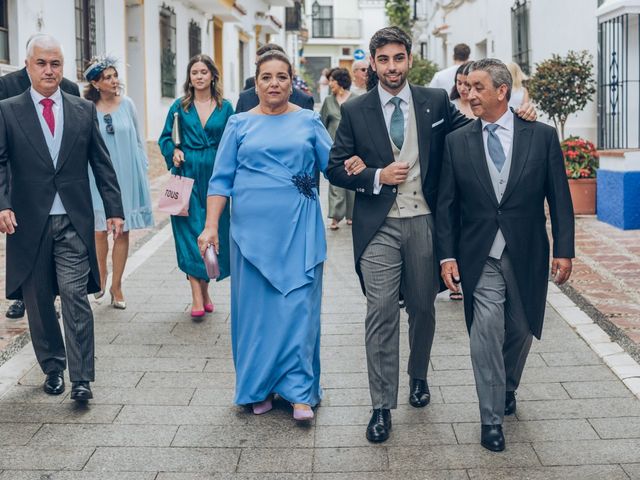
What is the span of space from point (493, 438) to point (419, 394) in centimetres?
81

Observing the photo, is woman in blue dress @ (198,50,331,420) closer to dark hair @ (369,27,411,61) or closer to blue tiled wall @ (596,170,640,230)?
dark hair @ (369,27,411,61)

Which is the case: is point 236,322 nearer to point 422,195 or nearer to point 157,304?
point 422,195

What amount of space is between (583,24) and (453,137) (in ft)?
31.7

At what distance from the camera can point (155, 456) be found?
15.8 feet

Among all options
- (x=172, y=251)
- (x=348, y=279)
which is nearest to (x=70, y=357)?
(x=348, y=279)

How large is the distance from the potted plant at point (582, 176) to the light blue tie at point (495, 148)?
26.2ft

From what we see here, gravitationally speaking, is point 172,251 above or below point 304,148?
below

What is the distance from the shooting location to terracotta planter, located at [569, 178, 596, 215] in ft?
41.5

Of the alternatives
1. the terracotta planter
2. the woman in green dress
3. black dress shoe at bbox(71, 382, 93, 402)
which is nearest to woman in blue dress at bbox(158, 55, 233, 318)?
black dress shoe at bbox(71, 382, 93, 402)

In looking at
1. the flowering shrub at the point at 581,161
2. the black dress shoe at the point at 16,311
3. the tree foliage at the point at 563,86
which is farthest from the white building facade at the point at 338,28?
the black dress shoe at the point at 16,311

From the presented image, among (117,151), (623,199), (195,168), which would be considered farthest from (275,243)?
(623,199)

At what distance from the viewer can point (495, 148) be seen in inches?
195

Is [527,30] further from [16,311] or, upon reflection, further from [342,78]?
[16,311]

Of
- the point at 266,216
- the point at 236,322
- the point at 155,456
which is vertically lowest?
the point at 155,456
